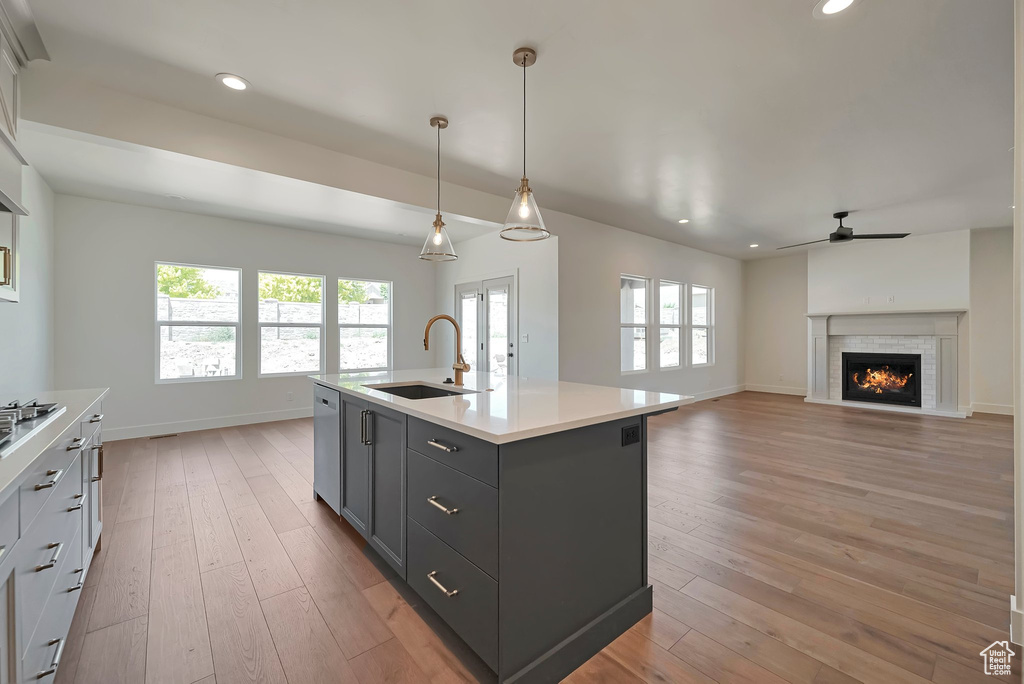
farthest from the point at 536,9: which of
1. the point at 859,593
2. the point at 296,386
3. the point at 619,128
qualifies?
the point at 296,386

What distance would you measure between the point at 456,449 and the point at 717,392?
25.0 feet

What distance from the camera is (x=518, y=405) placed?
1.92 m

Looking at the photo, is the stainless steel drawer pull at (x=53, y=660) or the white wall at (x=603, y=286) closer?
the stainless steel drawer pull at (x=53, y=660)

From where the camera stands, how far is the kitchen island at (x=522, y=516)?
1.45 metres

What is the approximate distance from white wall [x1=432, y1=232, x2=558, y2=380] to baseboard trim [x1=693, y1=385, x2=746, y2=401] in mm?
3641

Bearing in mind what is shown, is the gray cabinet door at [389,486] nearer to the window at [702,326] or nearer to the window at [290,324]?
the window at [290,324]

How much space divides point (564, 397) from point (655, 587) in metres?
1.01

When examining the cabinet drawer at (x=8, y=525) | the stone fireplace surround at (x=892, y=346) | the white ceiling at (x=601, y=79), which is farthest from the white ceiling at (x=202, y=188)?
the stone fireplace surround at (x=892, y=346)

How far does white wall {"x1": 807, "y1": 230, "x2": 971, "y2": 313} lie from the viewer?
6.10 m

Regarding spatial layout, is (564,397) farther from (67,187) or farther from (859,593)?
(67,187)

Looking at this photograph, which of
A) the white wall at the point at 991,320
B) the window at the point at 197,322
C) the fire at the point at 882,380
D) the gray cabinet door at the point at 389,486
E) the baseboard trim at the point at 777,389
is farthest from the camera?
the baseboard trim at the point at 777,389

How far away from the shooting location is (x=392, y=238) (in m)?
6.47

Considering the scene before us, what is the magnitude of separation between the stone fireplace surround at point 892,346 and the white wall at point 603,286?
182 cm
